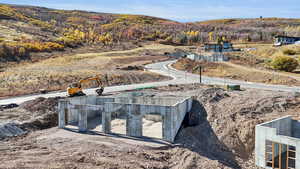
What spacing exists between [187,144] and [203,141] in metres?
2.17

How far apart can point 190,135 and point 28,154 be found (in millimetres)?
11614

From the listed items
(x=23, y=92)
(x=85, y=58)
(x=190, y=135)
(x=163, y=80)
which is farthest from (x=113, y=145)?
(x=85, y=58)

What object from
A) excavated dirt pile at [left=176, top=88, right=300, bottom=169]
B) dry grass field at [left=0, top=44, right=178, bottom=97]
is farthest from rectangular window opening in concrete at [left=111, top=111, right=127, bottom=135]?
dry grass field at [left=0, top=44, right=178, bottom=97]

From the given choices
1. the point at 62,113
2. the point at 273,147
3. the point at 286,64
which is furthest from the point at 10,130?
the point at 286,64

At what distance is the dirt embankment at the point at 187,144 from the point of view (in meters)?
18.7

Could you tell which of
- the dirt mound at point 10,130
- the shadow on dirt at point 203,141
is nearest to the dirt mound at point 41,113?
the dirt mound at point 10,130

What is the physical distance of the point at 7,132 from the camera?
24562mm

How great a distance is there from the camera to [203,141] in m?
24.6

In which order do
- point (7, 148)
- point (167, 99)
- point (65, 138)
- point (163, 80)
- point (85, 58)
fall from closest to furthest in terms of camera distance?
1. point (7, 148)
2. point (65, 138)
3. point (167, 99)
4. point (163, 80)
5. point (85, 58)

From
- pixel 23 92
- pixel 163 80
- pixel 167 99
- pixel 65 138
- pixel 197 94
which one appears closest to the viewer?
pixel 65 138

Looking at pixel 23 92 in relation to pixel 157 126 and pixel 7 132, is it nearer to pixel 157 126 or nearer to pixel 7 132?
pixel 7 132

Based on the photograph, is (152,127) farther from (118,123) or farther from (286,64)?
(286,64)

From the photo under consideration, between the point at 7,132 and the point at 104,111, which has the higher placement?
the point at 104,111

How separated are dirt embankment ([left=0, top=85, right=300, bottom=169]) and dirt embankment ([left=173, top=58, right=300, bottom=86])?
504 inches
